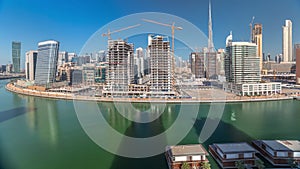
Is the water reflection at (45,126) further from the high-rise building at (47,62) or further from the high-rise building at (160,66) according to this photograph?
the high-rise building at (47,62)

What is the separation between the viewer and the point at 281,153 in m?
2.29

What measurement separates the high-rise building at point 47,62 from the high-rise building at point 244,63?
28.3 ft

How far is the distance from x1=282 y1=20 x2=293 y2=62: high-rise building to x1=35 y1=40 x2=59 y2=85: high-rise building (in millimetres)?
18990

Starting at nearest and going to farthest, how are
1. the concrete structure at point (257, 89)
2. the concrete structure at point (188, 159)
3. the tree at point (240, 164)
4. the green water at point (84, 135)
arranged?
the tree at point (240, 164) → the concrete structure at point (188, 159) → the green water at point (84, 135) → the concrete structure at point (257, 89)

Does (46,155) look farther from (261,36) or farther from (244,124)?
(261,36)

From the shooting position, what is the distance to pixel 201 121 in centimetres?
439

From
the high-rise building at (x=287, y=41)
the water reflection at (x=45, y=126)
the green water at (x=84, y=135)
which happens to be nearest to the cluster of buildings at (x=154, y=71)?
the green water at (x=84, y=135)

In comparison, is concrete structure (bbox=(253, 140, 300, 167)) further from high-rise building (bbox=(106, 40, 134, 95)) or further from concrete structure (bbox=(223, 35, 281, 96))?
concrete structure (bbox=(223, 35, 281, 96))

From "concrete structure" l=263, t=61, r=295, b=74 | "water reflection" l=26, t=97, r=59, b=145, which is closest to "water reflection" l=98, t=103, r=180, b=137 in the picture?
"water reflection" l=26, t=97, r=59, b=145

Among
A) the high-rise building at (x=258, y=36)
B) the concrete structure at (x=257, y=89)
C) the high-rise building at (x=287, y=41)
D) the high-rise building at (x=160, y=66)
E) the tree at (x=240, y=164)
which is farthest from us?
the high-rise building at (x=287, y=41)

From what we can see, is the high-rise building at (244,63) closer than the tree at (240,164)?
No

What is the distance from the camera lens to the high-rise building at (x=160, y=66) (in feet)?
24.6

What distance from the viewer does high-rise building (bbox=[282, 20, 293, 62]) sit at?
65.1ft

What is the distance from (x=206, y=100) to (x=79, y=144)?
4838mm
